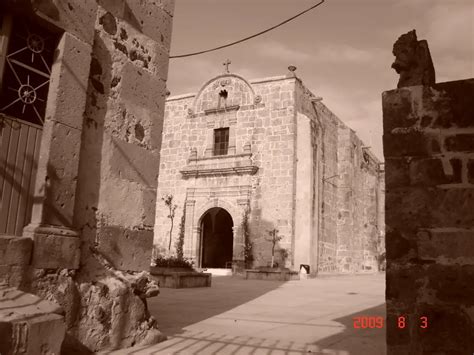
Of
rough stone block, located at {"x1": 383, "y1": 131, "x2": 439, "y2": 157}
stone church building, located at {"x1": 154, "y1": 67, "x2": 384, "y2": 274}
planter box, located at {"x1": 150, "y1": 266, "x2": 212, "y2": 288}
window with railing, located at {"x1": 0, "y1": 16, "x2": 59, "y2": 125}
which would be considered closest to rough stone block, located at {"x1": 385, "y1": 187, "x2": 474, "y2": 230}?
rough stone block, located at {"x1": 383, "y1": 131, "x2": 439, "y2": 157}

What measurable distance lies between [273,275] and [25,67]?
40.3ft

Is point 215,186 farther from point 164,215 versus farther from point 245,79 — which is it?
point 245,79

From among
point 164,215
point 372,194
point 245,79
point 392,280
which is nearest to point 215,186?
point 164,215

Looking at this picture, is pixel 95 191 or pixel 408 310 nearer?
pixel 408 310

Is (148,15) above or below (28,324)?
above

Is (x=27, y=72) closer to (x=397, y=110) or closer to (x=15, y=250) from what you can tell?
(x=15, y=250)

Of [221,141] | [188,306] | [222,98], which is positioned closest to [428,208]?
[188,306]

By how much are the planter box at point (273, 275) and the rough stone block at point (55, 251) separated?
38.0 ft

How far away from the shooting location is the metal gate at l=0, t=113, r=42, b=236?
12.6ft

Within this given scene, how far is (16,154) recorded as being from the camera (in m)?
3.96

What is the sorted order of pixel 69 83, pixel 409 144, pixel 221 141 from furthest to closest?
pixel 221 141 → pixel 69 83 → pixel 409 144

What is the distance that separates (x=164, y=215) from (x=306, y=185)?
6907 millimetres

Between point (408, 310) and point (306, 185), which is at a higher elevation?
point (306, 185)

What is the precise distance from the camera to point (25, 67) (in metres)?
4.08
